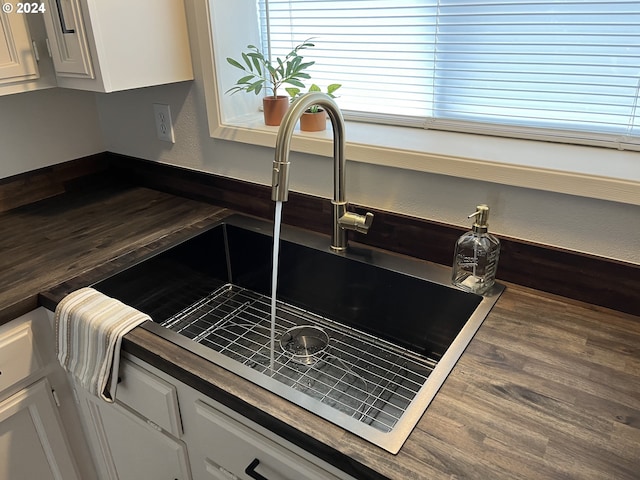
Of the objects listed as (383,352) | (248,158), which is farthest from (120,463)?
(248,158)

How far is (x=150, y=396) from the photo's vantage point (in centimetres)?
107

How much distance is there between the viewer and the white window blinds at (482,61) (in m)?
1.10

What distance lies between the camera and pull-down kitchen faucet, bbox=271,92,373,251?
100cm

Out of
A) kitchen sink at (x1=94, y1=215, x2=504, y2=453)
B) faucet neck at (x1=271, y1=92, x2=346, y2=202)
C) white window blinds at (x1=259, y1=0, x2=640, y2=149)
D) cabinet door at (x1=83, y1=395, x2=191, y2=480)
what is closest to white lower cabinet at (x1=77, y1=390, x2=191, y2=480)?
cabinet door at (x1=83, y1=395, x2=191, y2=480)

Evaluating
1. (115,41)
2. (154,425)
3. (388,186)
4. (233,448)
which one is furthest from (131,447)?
(115,41)

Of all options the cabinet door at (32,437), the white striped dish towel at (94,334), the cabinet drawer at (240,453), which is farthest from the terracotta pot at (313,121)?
the cabinet door at (32,437)

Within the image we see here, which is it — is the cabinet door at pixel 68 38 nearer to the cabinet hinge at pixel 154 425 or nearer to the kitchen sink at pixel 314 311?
the kitchen sink at pixel 314 311

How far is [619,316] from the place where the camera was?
1031 mm

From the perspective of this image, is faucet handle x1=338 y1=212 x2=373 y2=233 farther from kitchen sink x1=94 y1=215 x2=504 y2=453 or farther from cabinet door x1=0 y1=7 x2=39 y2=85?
cabinet door x1=0 y1=7 x2=39 y2=85

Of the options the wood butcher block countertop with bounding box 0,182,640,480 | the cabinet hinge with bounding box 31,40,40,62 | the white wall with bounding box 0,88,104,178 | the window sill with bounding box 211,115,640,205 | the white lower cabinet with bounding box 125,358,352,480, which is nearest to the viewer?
the wood butcher block countertop with bounding box 0,182,640,480

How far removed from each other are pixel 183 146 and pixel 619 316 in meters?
1.26

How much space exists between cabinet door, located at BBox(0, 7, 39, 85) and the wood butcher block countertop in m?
0.47

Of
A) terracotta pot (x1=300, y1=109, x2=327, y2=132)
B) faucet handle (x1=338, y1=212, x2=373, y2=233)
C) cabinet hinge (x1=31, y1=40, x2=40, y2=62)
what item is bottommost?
faucet handle (x1=338, y1=212, x2=373, y2=233)

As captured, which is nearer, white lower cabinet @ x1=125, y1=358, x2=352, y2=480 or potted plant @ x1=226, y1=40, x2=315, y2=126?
white lower cabinet @ x1=125, y1=358, x2=352, y2=480
